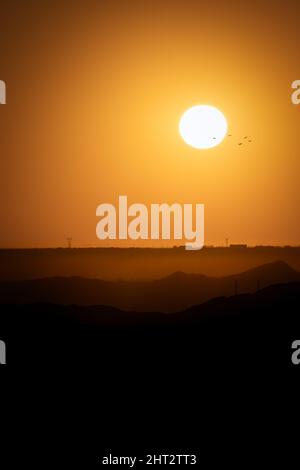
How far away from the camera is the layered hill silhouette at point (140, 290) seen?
29.2 meters

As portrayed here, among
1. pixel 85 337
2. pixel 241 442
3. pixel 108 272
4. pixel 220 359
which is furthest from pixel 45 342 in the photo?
pixel 241 442

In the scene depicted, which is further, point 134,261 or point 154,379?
point 134,261

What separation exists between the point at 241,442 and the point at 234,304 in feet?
37.6

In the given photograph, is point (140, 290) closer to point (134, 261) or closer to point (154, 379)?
point (134, 261)

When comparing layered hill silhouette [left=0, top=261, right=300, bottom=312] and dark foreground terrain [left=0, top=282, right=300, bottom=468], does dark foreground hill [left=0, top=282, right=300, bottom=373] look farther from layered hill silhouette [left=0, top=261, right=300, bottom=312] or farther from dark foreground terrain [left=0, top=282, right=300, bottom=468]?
→ layered hill silhouette [left=0, top=261, right=300, bottom=312]

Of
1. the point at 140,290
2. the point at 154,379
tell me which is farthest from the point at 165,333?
the point at 154,379

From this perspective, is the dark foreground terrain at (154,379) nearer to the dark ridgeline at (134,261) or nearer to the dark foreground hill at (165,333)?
the dark foreground hill at (165,333)

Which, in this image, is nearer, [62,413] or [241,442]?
[241,442]

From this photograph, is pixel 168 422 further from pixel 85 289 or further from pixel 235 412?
pixel 85 289

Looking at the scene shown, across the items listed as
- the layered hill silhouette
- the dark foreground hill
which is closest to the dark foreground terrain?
the dark foreground hill

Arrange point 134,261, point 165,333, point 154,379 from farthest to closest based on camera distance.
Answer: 1. point 134,261
2. point 165,333
3. point 154,379

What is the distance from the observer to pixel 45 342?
995 inches

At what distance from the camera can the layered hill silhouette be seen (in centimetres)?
2922

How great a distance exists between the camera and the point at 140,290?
96.6ft
